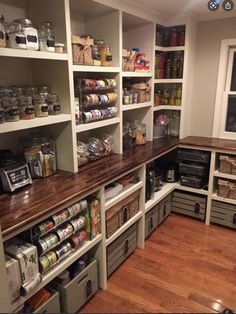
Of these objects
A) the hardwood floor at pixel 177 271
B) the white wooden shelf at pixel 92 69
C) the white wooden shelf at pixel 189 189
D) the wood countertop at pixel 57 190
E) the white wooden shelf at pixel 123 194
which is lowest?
the hardwood floor at pixel 177 271

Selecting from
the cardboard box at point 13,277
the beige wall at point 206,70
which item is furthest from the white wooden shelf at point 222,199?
the cardboard box at point 13,277

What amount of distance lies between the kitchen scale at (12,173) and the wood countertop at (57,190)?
4cm

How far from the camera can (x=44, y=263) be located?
55.5 inches

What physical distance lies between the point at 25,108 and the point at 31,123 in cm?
10

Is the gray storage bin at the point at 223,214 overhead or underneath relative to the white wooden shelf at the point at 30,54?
underneath

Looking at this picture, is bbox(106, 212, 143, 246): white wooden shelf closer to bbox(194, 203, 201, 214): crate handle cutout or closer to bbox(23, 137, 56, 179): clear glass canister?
bbox(23, 137, 56, 179): clear glass canister

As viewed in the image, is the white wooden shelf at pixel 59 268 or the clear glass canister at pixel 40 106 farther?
the clear glass canister at pixel 40 106

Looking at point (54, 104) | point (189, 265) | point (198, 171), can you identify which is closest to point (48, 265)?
point (54, 104)

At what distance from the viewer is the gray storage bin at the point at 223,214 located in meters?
2.64

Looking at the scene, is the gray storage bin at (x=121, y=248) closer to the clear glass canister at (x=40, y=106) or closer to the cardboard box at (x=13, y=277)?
the cardboard box at (x=13, y=277)

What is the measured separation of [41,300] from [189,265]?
4.09 feet

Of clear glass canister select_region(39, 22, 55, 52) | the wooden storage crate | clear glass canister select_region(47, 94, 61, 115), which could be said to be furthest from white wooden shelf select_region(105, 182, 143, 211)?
clear glass canister select_region(39, 22, 55, 52)

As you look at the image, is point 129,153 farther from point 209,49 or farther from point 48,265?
point 209,49

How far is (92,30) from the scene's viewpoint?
2262mm
